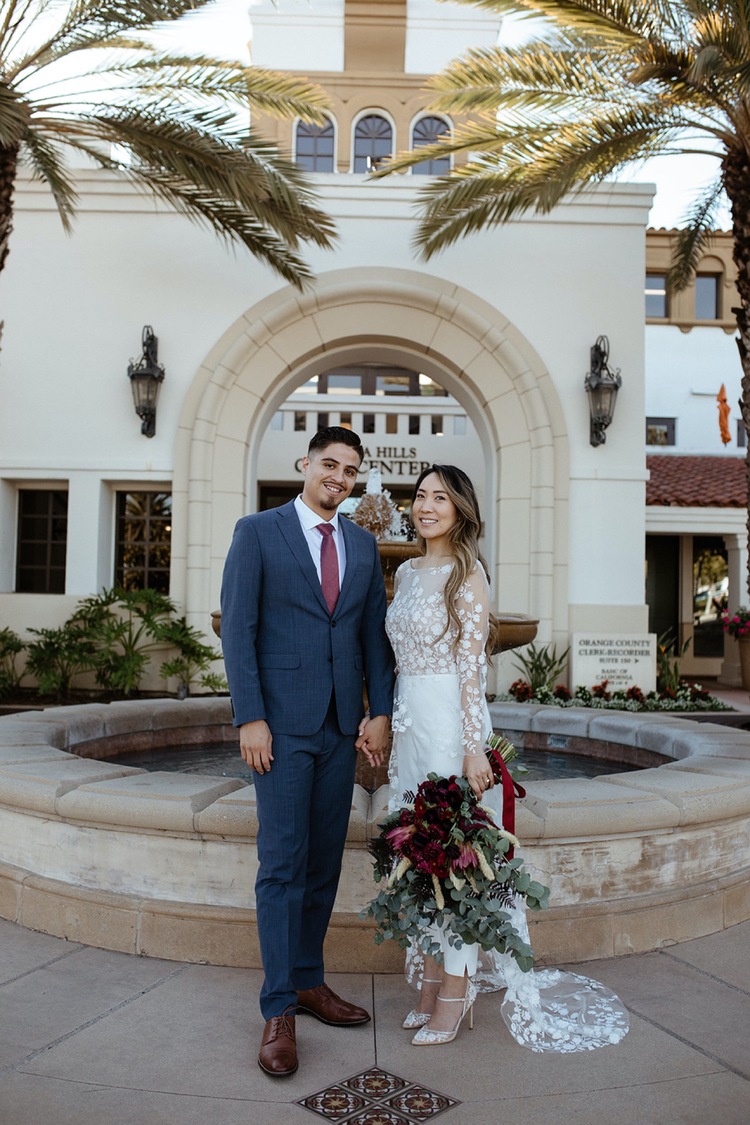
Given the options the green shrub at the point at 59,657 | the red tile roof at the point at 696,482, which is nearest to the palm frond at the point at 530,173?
the red tile roof at the point at 696,482

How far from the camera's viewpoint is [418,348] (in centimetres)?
1220

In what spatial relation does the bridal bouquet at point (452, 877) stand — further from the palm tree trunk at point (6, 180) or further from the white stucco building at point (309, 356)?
the white stucco building at point (309, 356)

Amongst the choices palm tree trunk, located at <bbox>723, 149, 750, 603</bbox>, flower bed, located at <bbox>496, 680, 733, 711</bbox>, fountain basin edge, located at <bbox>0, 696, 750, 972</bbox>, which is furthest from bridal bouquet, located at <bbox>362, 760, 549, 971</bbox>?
flower bed, located at <bbox>496, 680, 733, 711</bbox>

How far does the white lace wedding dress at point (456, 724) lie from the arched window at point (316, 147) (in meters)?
16.8

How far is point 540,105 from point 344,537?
28.5ft

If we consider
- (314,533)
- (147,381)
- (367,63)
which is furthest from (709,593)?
(314,533)

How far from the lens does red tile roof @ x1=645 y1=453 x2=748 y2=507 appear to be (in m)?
15.7

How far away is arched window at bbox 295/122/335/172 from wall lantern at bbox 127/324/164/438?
842cm

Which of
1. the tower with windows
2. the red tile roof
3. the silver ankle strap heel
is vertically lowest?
the silver ankle strap heel

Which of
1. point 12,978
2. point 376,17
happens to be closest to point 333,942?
point 12,978

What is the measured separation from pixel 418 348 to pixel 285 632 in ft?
31.6

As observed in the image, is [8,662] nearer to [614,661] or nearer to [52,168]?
[52,168]

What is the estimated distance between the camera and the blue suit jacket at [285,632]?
307 cm

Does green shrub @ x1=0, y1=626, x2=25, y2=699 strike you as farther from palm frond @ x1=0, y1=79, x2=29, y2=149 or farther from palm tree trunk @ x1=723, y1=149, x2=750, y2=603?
palm tree trunk @ x1=723, y1=149, x2=750, y2=603
